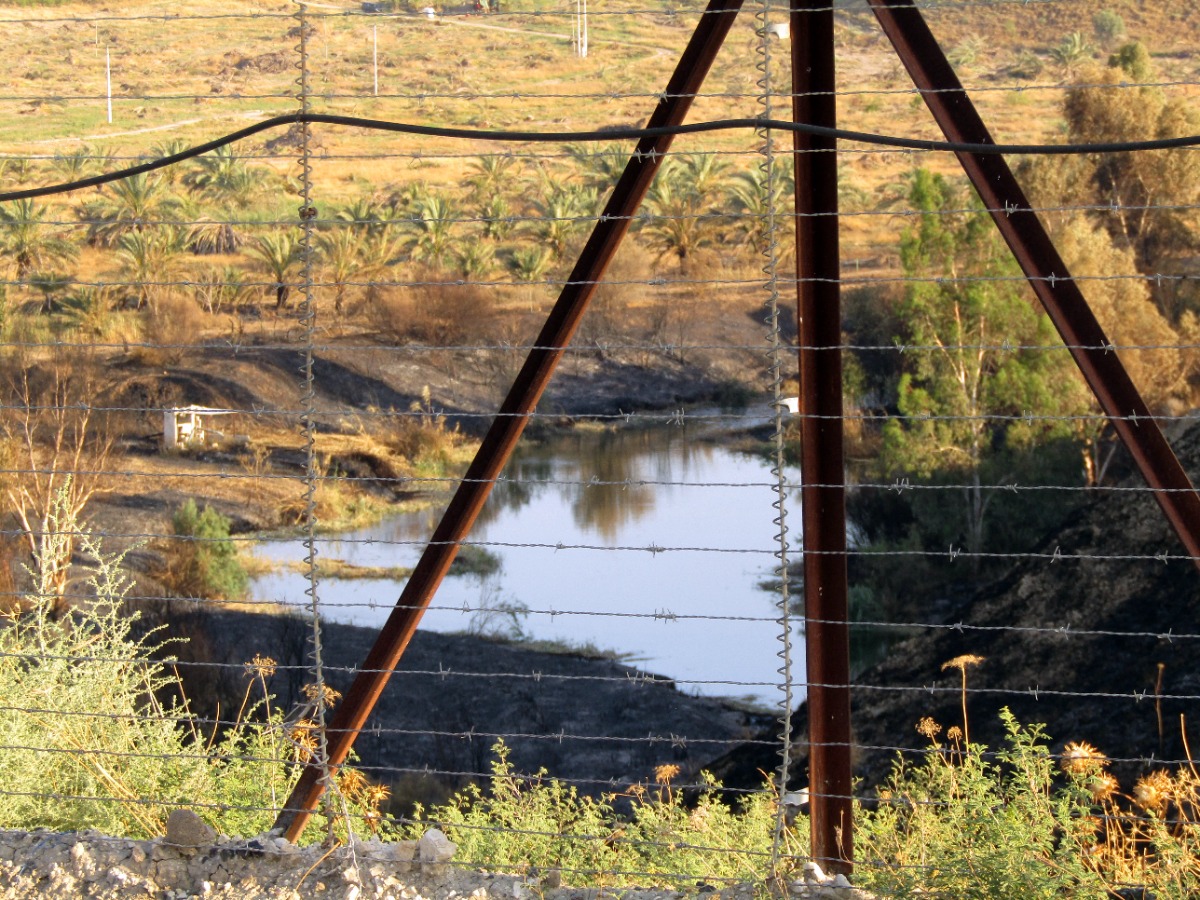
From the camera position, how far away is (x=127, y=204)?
2709 cm

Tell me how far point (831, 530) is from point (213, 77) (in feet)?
114

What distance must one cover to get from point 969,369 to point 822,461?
16.6 meters

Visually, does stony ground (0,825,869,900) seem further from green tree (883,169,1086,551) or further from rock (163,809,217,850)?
green tree (883,169,1086,551)

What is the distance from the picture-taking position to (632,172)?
123 inches

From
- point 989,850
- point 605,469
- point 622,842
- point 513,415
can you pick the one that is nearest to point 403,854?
point 622,842

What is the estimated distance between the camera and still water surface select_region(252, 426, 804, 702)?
14469mm

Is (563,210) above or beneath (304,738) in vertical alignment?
above

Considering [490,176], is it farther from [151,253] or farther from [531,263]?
[151,253]

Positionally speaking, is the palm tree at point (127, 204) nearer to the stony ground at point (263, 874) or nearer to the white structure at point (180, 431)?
the white structure at point (180, 431)

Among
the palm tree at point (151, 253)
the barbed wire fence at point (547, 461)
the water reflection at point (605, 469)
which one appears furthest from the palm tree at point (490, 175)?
the water reflection at point (605, 469)

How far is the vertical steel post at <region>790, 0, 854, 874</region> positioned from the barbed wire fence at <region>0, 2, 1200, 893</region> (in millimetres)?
52

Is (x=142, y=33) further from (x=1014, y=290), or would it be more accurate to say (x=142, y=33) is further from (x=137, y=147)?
(x=1014, y=290)

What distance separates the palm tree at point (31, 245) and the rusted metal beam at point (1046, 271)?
2283 cm

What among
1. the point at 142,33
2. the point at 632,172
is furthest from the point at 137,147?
the point at 632,172
